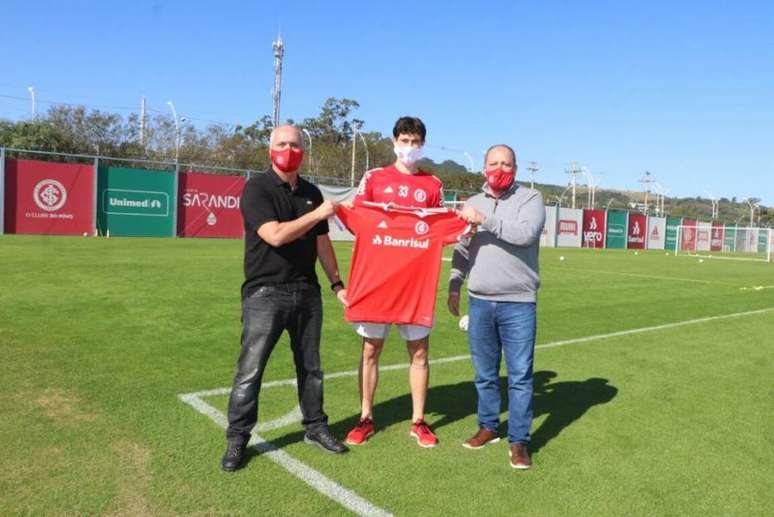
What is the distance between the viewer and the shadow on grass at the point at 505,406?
4.72 metres

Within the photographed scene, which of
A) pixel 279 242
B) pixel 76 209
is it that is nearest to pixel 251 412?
pixel 279 242

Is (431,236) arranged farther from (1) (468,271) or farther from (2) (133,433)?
(2) (133,433)

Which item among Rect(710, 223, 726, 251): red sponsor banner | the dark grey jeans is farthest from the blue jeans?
Rect(710, 223, 726, 251): red sponsor banner

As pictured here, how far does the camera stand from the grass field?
11.7 feet

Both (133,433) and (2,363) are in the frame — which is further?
(2,363)

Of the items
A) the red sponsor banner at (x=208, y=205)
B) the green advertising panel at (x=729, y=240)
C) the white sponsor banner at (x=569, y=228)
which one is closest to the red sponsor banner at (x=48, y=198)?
the red sponsor banner at (x=208, y=205)

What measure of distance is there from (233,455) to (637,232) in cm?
5120

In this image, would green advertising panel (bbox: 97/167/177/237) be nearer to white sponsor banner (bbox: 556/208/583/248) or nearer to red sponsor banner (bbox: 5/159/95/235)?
red sponsor banner (bbox: 5/159/95/235)

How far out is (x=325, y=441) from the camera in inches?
164

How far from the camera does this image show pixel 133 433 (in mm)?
4285

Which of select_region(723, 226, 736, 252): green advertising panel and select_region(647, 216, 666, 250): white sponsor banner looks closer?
select_region(647, 216, 666, 250): white sponsor banner

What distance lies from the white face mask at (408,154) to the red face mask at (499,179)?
476 millimetres

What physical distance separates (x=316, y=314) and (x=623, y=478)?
7.33 ft

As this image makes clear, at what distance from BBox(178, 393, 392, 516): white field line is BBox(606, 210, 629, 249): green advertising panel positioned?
46.4 meters
